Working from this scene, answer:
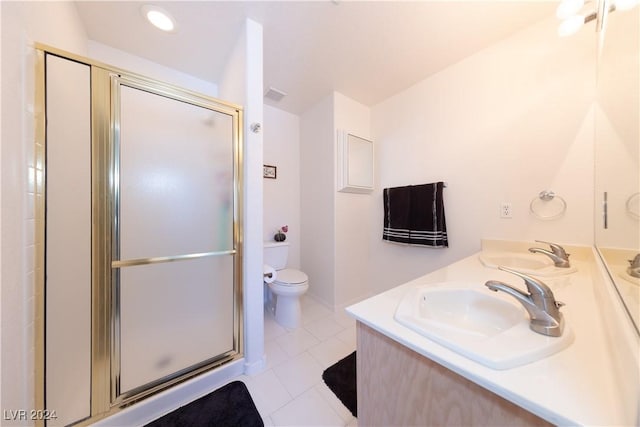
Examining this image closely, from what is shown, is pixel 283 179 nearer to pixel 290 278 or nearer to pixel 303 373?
pixel 290 278

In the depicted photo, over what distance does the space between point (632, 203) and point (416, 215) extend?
1315 mm

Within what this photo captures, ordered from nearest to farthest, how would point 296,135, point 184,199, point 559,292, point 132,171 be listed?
1. point 559,292
2. point 132,171
3. point 184,199
4. point 296,135

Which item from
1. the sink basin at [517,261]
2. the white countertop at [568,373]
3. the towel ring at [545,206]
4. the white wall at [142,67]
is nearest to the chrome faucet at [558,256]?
the sink basin at [517,261]

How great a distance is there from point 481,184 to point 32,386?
2.65 m

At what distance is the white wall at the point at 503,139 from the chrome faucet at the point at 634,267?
38.9 inches

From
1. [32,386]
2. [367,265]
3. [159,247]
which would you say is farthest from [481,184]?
[32,386]

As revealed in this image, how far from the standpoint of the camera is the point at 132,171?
100cm

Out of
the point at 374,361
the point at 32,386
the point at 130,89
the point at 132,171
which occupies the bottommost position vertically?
the point at 32,386

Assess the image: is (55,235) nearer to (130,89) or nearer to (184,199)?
(184,199)

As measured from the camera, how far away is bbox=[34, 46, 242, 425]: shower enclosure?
85 centimetres

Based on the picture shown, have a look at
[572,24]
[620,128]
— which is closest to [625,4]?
[620,128]

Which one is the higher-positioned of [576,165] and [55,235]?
[576,165]

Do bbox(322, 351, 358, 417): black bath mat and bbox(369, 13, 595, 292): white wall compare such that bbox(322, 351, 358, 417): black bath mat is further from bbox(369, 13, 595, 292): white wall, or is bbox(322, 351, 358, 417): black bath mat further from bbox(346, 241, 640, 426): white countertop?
bbox(369, 13, 595, 292): white wall

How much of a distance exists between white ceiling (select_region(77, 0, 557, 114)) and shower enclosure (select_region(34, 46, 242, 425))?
0.61 m
